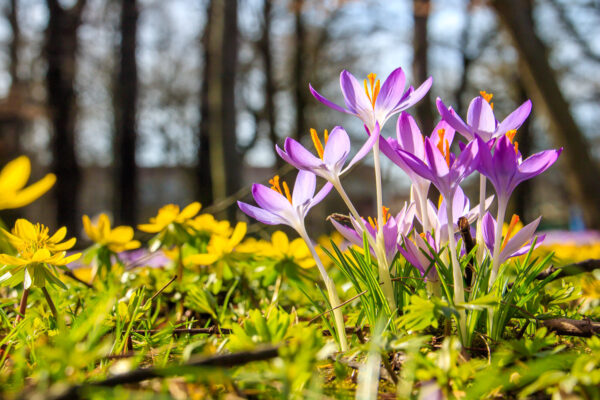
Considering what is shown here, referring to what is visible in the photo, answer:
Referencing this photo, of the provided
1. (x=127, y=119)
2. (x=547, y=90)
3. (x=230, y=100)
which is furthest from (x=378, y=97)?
(x=127, y=119)

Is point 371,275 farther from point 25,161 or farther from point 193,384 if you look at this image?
point 25,161

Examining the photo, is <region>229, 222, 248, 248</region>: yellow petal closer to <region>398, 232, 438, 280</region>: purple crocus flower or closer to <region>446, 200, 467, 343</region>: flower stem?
<region>398, 232, 438, 280</region>: purple crocus flower

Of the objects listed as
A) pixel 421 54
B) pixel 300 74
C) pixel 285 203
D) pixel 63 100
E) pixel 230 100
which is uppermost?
pixel 300 74

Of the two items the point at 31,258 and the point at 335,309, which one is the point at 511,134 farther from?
the point at 31,258

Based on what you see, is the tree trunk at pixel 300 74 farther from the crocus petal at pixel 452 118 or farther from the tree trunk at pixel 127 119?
the crocus petal at pixel 452 118

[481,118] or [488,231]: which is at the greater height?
[481,118]

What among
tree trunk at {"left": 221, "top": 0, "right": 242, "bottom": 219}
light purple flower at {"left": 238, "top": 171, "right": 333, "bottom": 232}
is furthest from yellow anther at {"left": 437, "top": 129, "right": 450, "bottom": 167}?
tree trunk at {"left": 221, "top": 0, "right": 242, "bottom": 219}

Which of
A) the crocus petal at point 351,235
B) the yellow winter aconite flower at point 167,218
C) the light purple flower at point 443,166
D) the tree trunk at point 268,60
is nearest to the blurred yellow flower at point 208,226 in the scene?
the yellow winter aconite flower at point 167,218
